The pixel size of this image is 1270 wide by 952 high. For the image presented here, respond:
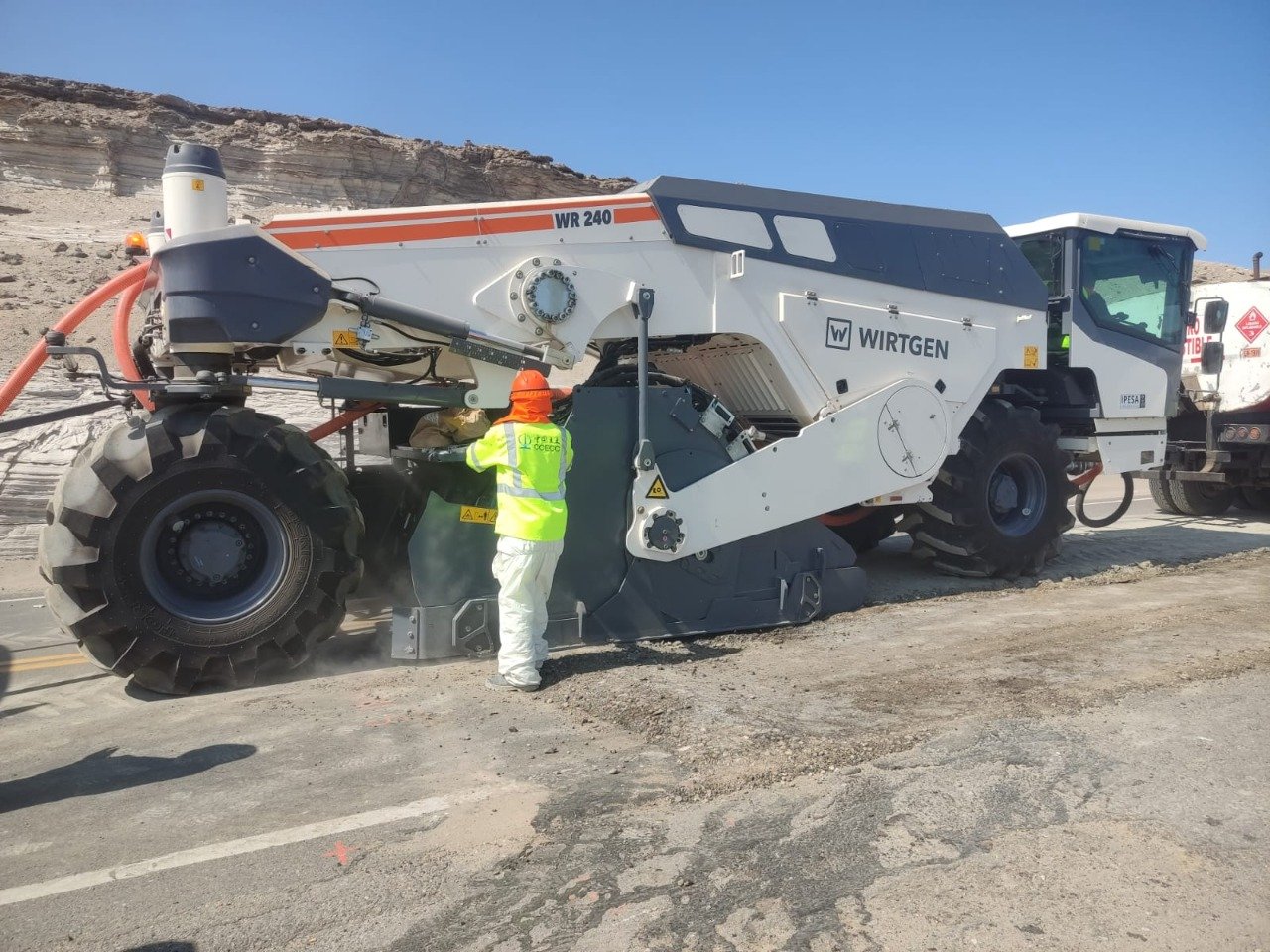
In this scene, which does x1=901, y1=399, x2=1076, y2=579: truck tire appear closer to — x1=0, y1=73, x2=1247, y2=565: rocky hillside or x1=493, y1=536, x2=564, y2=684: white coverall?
x1=493, y1=536, x2=564, y2=684: white coverall

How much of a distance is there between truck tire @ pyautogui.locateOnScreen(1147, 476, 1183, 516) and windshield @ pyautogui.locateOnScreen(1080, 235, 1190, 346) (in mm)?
4432

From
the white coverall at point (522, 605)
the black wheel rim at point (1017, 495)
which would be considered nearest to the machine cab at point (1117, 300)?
the black wheel rim at point (1017, 495)

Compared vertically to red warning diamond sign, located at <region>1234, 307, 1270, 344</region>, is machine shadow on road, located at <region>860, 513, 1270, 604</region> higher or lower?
lower

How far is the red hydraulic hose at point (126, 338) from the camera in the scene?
5.02 meters

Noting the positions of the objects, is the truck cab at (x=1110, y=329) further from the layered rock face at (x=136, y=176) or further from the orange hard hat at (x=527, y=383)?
the layered rock face at (x=136, y=176)

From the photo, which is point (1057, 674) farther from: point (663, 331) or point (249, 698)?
point (249, 698)

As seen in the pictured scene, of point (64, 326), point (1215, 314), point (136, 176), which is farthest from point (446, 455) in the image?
point (136, 176)

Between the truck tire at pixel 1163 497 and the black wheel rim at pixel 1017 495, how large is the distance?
5654mm

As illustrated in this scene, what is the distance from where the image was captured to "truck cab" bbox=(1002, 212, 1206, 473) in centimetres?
791

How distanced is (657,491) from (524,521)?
1002 mm

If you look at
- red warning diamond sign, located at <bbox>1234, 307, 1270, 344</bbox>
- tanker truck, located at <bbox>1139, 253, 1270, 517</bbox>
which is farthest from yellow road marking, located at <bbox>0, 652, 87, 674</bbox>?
red warning diamond sign, located at <bbox>1234, 307, 1270, 344</bbox>

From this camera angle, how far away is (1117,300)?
816 cm

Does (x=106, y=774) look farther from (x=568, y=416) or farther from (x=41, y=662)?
(x=568, y=416)

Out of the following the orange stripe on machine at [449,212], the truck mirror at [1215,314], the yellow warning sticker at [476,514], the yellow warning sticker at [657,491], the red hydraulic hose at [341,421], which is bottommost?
the yellow warning sticker at [476,514]
